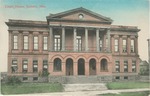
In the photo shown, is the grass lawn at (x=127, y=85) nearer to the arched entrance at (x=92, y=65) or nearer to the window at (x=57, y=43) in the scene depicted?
the arched entrance at (x=92, y=65)

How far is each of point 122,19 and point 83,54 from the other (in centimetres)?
375

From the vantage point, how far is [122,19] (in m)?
16.3

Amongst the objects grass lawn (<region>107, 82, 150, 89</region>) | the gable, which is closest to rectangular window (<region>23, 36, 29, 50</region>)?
the gable

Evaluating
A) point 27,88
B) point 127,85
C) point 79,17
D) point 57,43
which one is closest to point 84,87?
point 127,85

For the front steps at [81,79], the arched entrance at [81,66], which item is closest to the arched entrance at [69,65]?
the arched entrance at [81,66]

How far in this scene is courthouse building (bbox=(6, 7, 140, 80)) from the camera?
1808 centimetres

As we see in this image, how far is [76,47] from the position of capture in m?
19.3

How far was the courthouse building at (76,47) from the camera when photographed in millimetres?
18078

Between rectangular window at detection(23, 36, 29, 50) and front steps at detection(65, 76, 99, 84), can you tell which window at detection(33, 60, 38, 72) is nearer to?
rectangular window at detection(23, 36, 29, 50)

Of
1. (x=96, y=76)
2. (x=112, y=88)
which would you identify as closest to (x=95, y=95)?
(x=112, y=88)

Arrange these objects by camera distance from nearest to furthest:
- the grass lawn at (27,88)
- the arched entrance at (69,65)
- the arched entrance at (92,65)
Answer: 1. the grass lawn at (27,88)
2. the arched entrance at (69,65)
3. the arched entrance at (92,65)

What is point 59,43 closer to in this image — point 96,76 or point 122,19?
point 96,76

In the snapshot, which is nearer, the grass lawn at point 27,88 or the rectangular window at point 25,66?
the grass lawn at point 27,88

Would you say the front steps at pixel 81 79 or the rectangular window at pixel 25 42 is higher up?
the rectangular window at pixel 25 42
